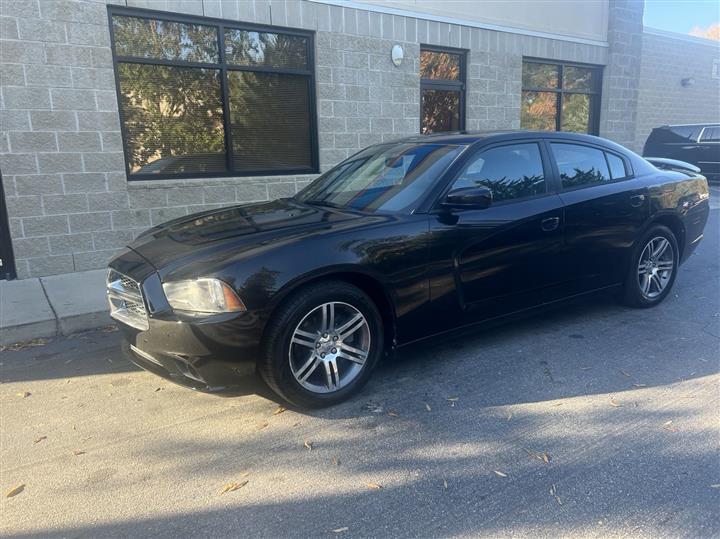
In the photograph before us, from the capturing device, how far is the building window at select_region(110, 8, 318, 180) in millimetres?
6898

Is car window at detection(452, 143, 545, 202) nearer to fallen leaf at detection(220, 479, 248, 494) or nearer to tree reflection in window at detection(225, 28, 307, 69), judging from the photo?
fallen leaf at detection(220, 479, 248, 494)

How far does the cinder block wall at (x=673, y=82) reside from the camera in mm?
18594

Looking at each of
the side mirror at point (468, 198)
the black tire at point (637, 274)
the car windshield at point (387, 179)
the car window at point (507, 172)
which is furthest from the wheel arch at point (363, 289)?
the black tire at point (637, 274)

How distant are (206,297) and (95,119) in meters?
4.65

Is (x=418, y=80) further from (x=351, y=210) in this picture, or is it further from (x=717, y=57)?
(x=717, y=57)

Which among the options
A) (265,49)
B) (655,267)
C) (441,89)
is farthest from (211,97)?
(655,267)

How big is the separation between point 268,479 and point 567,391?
198 centimetres

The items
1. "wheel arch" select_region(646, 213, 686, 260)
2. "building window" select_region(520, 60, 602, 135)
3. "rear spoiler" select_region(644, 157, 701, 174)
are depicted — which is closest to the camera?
"wheel arch" select_region(646, 213, 686, 260)

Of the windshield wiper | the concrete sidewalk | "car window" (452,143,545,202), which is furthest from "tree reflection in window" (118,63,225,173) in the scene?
"car window" (452,143,545,202)

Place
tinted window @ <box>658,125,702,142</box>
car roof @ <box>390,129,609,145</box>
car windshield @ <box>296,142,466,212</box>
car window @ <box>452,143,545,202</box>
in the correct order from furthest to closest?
tinted window @ <box>658,125,702,142</box>
car roof @ <box>390,129,609,145</box>
car window @ <box>452,143,545,202</box>
car windshield @ <box>296,142,466,212</box>

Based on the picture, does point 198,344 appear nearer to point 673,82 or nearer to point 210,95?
point 210,95

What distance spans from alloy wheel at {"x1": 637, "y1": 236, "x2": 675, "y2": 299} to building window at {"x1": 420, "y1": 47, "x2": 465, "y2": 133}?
202 inches

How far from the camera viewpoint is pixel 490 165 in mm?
4109

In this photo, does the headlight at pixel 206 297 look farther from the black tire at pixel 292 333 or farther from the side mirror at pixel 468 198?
the side mirror at pixel 468 198
